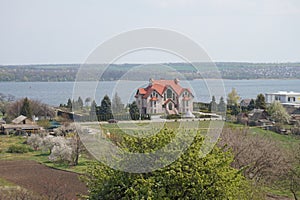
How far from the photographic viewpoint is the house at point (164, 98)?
18805 millimetres

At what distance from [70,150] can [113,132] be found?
1067 cm

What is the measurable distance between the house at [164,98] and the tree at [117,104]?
6.77ft

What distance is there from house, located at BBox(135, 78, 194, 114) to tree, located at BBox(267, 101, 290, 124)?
24957 millimetres

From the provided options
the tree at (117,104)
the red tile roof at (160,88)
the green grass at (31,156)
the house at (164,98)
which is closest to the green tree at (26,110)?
the green grass at (31,156)

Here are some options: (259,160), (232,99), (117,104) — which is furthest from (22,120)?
(117,104)

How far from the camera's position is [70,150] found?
93.5 ft

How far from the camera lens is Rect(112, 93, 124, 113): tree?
44.7ft

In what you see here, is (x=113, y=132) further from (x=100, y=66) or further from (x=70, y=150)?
(x=70, y=150)

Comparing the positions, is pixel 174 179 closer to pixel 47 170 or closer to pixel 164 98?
pixel 164 98

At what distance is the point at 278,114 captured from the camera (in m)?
44.2

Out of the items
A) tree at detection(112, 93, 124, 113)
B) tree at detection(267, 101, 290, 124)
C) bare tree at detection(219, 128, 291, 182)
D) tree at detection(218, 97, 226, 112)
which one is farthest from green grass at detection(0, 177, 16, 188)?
tree at detection(267, 101, 290, 124)

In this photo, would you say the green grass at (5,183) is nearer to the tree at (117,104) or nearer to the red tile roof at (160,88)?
the red tile roof at (160,88)

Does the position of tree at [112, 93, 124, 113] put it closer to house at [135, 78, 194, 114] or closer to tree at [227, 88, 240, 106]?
house at [135, 78, 194, 114]

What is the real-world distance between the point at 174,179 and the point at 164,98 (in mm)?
8707
